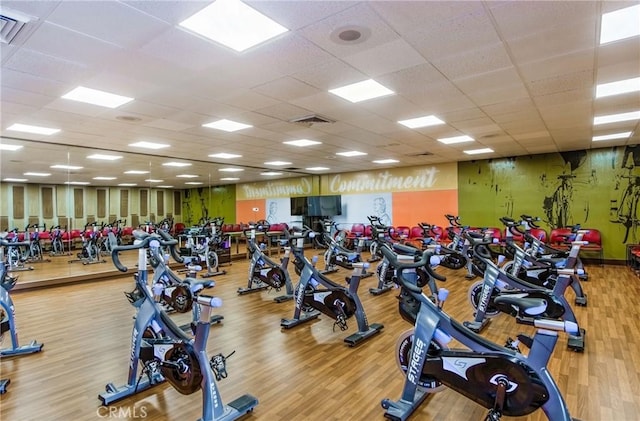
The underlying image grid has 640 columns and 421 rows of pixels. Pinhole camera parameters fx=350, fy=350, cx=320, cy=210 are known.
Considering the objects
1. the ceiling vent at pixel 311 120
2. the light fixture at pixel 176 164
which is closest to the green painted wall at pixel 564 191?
the ceiling vent at pixel 311 120

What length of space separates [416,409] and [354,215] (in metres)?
9.43

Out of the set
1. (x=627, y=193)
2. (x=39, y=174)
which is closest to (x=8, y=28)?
(x=39, y=174)

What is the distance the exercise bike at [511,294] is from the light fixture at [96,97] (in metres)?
4.39

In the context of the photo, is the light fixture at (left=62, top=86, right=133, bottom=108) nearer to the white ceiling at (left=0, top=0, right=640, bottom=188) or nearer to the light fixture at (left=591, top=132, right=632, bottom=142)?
the white ceiling at (left=0, top=0, right=640, bottom=188)

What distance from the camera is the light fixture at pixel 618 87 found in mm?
3691

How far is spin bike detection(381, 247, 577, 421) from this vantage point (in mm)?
1759

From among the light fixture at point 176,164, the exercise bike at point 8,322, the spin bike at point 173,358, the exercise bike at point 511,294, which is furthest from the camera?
the light fixture at point 176,164

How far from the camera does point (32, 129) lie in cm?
522

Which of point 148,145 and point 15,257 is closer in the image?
point 148,145

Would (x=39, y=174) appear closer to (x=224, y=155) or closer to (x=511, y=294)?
(x=224, y=155)

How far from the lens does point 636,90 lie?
156 inches

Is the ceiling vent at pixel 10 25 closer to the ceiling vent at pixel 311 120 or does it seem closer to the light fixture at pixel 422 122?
the ceiling vent at pixel 311 120

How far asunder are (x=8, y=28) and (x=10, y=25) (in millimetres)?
49

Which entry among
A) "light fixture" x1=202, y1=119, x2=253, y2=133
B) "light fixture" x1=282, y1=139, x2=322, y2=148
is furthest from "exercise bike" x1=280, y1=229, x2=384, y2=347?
"light fixture" x1=282, y1=139, x2=322, y2=148
